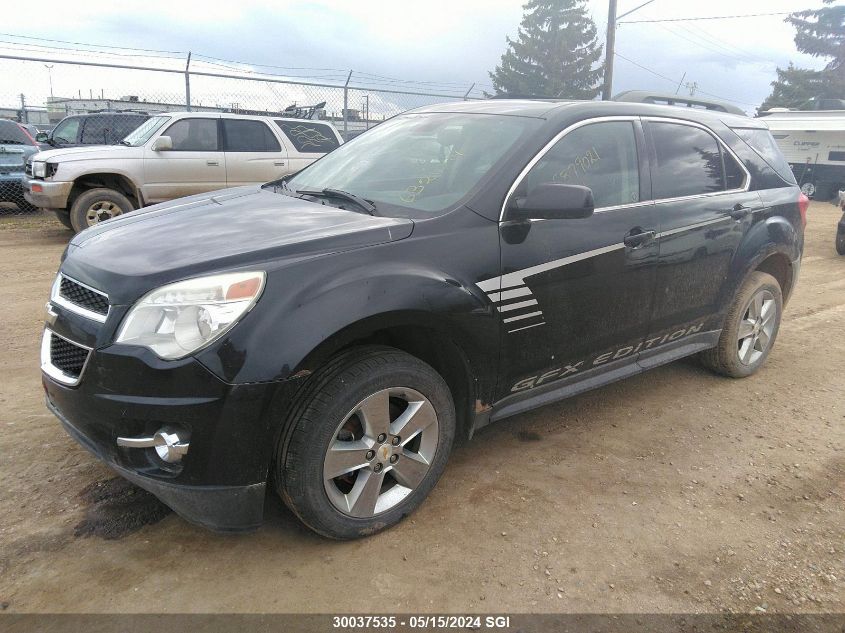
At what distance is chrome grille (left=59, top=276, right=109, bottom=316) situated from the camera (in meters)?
2.30

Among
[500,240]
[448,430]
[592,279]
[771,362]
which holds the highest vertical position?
[500,240]

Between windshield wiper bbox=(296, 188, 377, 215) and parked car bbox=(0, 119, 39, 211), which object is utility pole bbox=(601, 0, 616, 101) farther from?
windshield wiper bbox=(296, 188, 377, 215)

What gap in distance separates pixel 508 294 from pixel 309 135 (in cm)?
796

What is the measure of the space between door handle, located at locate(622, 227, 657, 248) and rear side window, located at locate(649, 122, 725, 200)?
0.25 meters

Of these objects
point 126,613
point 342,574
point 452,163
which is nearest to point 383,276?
point 452,163

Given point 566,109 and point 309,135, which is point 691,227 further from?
point 309,135

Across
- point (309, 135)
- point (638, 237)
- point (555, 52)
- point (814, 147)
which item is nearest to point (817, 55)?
point (555, 52)

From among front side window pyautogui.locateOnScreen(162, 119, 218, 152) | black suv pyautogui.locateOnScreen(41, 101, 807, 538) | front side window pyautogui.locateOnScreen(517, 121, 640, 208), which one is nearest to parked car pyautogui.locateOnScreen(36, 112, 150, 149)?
front side window pyautogui.locateOnScreen(162, 119, 218, 152)

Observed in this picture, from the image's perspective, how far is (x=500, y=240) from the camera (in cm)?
279

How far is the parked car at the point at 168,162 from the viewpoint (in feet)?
27.6

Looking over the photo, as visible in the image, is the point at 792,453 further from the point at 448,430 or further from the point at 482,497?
the point at 448,430

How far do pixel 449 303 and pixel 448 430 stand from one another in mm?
591

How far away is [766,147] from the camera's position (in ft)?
14.3

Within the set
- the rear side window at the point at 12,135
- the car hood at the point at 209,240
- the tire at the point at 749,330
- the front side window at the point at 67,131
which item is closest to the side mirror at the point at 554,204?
the car hood at the point at 209,240
